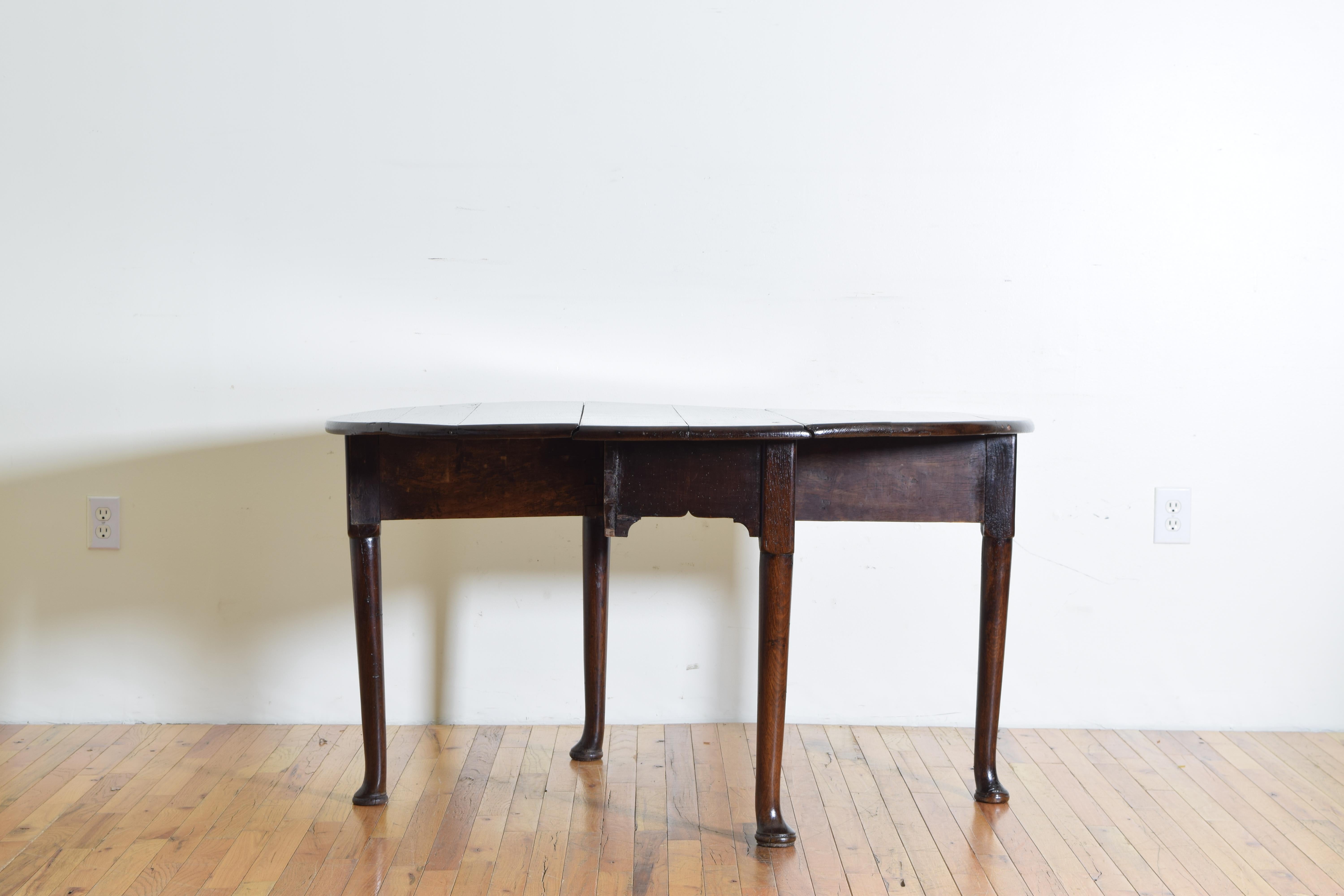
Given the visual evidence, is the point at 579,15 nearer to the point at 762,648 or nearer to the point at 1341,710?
the point at 762,648

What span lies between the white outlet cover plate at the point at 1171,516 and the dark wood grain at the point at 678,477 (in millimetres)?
945

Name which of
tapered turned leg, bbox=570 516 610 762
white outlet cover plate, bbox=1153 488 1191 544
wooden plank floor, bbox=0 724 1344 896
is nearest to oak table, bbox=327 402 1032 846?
wooden plank floor, bbox=0 724 1344 896

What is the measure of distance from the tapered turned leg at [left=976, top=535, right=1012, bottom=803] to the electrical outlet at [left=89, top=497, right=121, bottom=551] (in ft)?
4.85

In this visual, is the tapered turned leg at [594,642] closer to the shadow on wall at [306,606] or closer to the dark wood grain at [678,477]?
the shadow on wall at [306,606]

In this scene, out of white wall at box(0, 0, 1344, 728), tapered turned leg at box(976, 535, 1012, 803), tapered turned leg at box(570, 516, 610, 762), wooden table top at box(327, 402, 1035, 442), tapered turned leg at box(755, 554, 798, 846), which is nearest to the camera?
wooden table top at box(327, 402, 1035, 442)

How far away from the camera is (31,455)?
1.78m

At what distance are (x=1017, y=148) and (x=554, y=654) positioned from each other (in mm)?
1224

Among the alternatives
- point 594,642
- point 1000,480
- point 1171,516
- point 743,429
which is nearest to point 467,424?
Result: point 743,429

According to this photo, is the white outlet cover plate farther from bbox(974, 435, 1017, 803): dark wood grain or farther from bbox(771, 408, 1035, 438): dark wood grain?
bbox(771, 408, 1035, 438): dark wood grain

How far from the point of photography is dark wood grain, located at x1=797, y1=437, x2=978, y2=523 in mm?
1326

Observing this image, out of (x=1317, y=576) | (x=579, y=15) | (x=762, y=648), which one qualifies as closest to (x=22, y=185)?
(x=579, y=15)

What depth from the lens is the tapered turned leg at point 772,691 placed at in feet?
4.22

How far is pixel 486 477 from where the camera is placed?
130cm

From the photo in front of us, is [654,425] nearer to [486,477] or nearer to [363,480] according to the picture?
[486,477]
